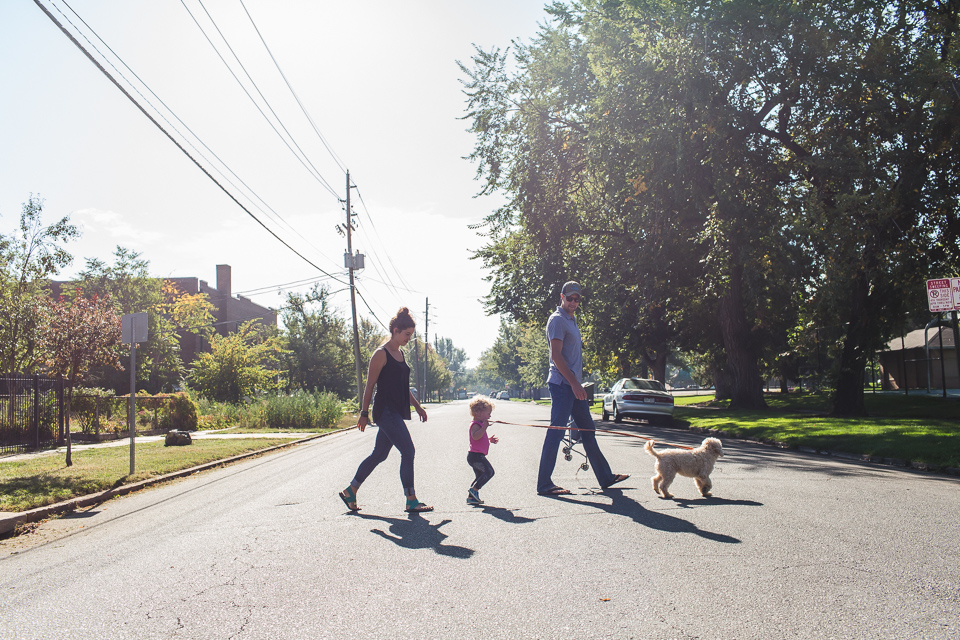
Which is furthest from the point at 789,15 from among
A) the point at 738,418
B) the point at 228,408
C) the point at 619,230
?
the point at 228,408

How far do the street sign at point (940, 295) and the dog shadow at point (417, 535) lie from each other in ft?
29.5

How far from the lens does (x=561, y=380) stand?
25.0ft

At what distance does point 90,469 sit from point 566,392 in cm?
829

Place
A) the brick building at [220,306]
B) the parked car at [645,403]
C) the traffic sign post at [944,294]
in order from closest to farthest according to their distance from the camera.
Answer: the traffic sign post at [944,294] → the parked car at [645,403] → the brick building at [220,306]

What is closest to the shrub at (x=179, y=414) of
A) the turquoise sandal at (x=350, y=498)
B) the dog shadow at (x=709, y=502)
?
the turquoise sandal at (x=350, y=498)

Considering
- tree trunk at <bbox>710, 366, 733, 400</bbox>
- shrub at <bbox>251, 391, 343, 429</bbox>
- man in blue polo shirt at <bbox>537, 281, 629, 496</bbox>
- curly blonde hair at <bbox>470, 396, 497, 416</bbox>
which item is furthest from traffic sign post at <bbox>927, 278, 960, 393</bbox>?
tree trunk at <bbox>710, 366, 733, 400</bbox>

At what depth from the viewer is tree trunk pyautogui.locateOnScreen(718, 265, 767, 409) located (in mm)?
23797

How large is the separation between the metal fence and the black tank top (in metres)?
12.1

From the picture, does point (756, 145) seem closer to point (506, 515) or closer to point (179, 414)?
point (506, 515)

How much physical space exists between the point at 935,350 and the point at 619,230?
85.4ft

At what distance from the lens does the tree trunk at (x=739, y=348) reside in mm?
23797

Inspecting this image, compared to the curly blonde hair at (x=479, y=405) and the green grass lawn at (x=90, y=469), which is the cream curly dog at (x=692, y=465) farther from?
the green grass lawn at (x=90, y=469)

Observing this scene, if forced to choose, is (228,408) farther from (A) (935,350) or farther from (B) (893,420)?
(A) (935,350)

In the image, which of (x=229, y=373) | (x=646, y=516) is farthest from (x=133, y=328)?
(x=229, y=373)
